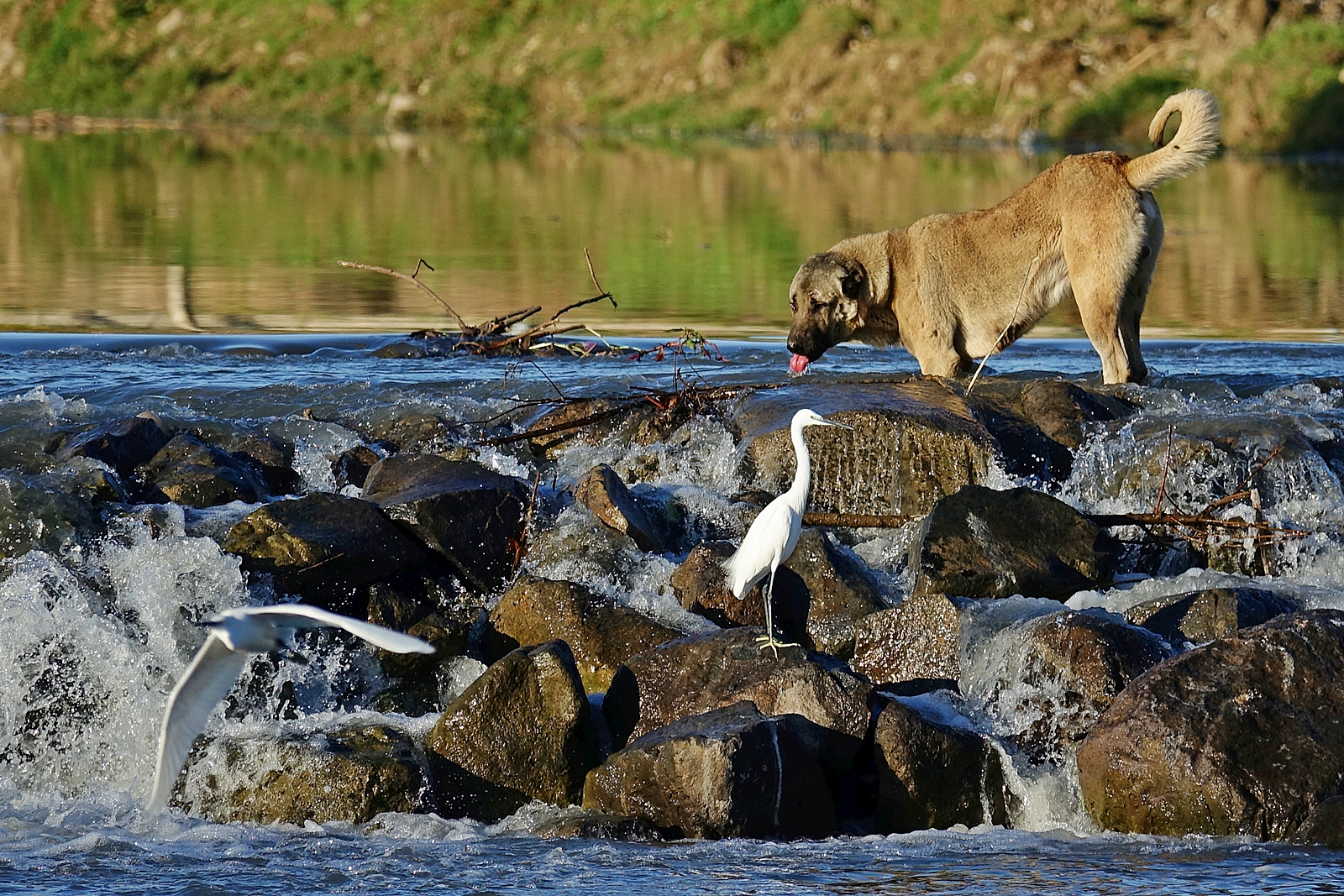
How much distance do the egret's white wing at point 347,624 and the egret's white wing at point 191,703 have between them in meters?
0.25

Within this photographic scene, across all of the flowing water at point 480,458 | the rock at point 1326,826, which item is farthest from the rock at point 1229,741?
the flowing water at point 480,458

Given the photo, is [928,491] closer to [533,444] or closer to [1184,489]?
[1184,489]

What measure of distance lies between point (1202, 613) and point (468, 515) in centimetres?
356

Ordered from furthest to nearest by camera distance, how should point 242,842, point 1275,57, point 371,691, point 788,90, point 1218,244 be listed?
1. point 788,90
2. point 1275,57
3. point 1218,244
4. point 371,691
5. point 242,842

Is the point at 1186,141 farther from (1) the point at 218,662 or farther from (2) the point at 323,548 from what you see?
(1) the point at 218,662

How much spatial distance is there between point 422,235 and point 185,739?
55.8 feet

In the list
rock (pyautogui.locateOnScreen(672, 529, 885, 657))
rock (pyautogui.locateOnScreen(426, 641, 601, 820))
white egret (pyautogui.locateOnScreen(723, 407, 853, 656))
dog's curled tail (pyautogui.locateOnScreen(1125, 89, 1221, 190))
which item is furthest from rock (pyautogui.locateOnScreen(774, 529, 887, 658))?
dog's curled tail (pyautogui.locateOnScreen(1125, 89, 1221, 190))

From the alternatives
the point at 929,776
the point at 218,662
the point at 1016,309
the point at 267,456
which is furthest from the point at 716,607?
the point at 1016,309

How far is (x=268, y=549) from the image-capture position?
823cm

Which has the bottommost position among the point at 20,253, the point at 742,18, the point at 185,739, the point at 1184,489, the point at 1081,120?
the point at 185,739

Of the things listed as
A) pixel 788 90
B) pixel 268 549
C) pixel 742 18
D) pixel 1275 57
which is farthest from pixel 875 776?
pixel 742 18

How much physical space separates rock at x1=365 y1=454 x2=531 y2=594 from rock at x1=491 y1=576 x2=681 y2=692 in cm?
63

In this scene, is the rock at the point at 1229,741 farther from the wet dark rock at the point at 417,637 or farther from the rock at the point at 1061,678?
the wet dark rock at the point at 417,637

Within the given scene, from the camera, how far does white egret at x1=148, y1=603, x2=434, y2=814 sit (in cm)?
562
